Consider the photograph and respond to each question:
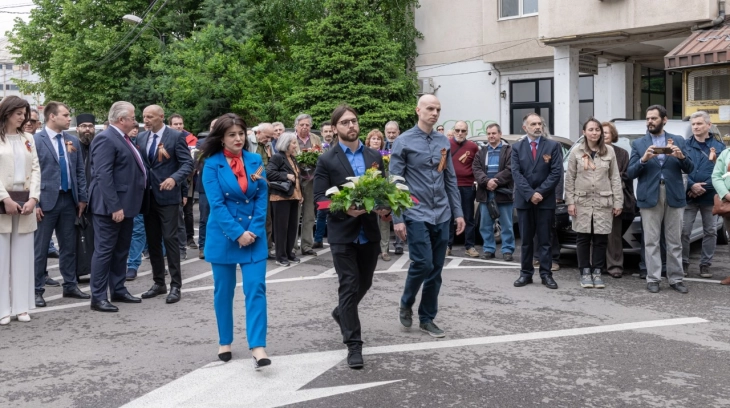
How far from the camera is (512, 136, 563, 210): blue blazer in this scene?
900cm

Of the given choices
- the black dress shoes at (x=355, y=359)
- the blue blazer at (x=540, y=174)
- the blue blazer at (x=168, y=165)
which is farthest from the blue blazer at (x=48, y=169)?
the blue blazer at (x=540, y=174)

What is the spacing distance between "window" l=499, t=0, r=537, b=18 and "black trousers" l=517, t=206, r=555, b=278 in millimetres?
16325

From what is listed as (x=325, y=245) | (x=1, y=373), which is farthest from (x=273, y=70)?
(x=1, y=373)

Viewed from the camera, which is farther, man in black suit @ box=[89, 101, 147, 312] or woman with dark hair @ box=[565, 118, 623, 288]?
woman with dark hair @ box=[565, 118, 623, 288]

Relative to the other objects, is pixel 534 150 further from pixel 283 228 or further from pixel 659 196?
pixel 283 228

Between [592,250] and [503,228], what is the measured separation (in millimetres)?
2372

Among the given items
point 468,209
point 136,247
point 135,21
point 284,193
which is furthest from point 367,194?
point 135,21

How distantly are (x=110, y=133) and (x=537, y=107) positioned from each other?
19501mm

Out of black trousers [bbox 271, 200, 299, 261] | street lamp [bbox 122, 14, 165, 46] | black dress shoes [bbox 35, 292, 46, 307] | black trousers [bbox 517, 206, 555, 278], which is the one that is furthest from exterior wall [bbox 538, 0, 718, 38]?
street lamp [bbox 122, 14, 165, 46]

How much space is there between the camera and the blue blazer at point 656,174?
28.8ft

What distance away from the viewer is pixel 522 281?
9031 millimetres

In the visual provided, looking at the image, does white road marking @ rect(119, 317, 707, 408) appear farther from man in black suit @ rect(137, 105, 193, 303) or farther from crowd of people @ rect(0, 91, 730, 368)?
man in black suit @ rect(137, 105, 193, 303)

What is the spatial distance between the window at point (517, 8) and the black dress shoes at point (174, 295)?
1876cm

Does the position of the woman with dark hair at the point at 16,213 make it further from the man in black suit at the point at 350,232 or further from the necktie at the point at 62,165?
the man in black suit at the point at 350,232
